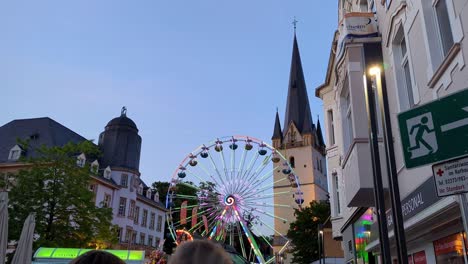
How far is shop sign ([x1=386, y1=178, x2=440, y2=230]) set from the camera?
27.5 ft

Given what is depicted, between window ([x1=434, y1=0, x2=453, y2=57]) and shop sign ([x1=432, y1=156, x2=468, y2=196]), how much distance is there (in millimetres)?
5479

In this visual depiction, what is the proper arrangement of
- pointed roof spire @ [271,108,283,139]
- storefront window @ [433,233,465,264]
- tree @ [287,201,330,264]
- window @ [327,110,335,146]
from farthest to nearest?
pointed roof spire @ [271,108,283,139], tree @ [287,201,330,264], window @ [327,110,335,146], storefront window @ [433,233,465,264]

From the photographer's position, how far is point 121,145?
178 feet

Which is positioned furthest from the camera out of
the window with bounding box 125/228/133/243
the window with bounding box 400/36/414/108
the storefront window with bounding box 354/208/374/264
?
the window with bounding box 125/228/133/243

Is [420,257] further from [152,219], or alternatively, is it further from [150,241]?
[152,219]

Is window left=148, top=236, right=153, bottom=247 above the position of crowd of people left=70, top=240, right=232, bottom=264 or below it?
above

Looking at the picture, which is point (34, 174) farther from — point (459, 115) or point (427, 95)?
point (459, 115)

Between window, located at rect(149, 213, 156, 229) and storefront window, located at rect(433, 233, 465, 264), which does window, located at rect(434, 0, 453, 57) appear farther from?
window, located at rect(149, 213, 156, 229)

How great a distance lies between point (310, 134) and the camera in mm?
86438

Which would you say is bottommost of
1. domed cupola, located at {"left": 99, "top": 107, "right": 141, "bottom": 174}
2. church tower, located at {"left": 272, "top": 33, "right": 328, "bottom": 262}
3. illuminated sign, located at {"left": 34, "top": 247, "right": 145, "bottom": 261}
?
illuminated sign, located at {"left": 34, "top": 247, "right": 145, "bottom": 261}

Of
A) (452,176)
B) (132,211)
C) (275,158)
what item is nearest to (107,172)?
(132,211)

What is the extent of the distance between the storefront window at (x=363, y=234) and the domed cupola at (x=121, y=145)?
40647 mm

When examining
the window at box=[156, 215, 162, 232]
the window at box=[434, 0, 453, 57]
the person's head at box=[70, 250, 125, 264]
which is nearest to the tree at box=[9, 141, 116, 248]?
the window at box=[434, 0, 453, 57]

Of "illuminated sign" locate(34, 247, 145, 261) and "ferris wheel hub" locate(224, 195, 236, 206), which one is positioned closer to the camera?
"illuminated sign" locate(34, 247, 145, 261)
